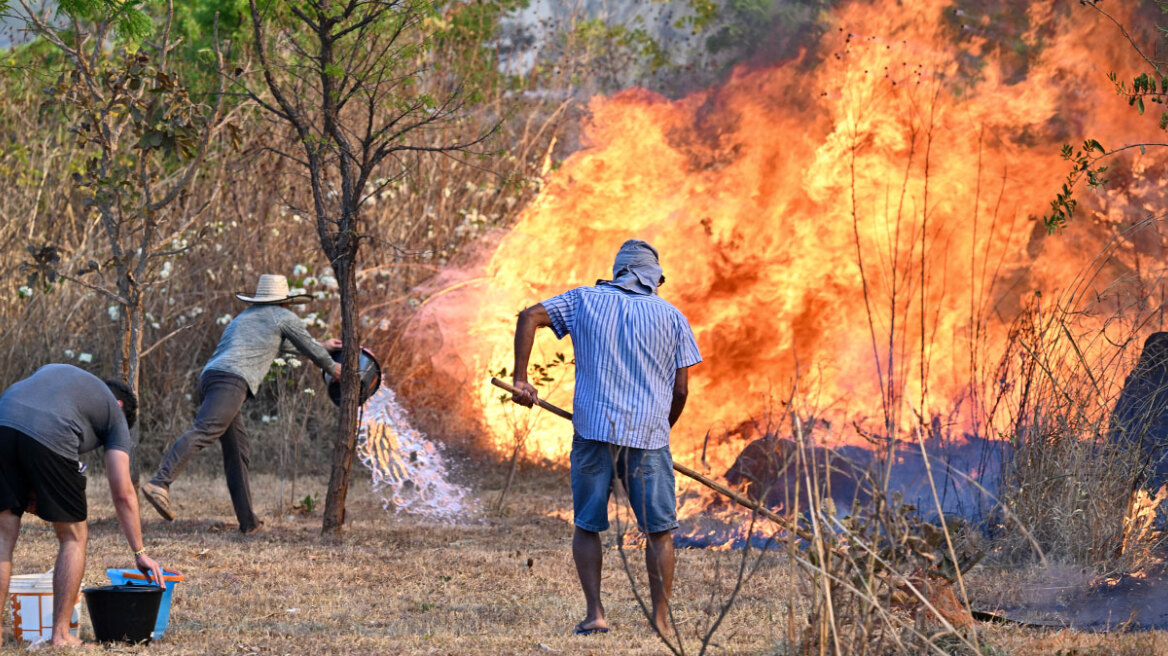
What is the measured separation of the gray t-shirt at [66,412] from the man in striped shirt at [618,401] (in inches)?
65.9

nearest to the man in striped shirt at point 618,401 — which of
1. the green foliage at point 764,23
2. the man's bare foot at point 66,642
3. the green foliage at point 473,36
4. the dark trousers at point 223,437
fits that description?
the man's bare foot at point 66,642

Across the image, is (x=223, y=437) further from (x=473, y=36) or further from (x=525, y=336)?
(x=473, y=36)

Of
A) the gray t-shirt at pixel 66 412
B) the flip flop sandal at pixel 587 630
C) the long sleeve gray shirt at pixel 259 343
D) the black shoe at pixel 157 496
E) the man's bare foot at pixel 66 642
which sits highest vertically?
the long sleeve gray shirt at pixel 259 343

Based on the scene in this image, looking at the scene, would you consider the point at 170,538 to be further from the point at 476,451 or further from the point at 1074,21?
the point at 1074,21

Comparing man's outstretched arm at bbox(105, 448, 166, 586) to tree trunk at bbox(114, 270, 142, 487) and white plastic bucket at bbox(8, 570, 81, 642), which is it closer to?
white plastic bucket at bbox(8, 570, 81, 642)

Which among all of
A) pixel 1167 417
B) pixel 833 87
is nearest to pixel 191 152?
pixel 833 87

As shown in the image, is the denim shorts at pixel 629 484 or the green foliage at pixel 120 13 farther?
the green foliage at pixel 120 13

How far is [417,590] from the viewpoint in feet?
22.2

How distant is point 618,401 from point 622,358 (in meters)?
0.19

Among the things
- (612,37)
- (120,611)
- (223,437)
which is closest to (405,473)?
(223,437)

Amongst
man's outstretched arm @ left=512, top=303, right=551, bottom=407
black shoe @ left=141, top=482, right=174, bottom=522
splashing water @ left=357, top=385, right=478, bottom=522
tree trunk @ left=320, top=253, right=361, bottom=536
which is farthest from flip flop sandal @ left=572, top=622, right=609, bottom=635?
splashing water @ left=357, top=385, right=478, bottom=522

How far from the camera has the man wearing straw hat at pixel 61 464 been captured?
16.1ft

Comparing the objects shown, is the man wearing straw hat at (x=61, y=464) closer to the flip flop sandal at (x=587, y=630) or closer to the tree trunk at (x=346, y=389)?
the flip flop sandal at (x=587, y=630)

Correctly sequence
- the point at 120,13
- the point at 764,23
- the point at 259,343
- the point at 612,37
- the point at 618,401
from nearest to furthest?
1. the point at 618,401
2. the point at 120,13
3. the point at 259,343
4. the point at 764,23
5. the point at 612,37
